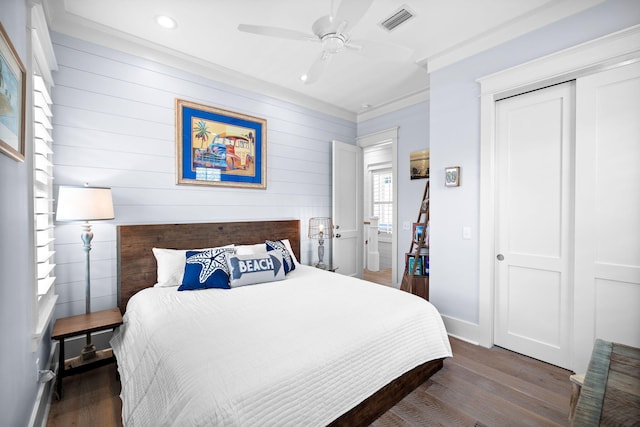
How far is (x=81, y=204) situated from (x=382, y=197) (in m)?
5.53

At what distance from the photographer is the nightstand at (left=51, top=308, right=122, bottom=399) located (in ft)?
6.65

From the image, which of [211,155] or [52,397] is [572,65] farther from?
[52,397]

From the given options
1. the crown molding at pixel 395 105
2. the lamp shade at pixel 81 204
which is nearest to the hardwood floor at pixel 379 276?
the crown molding at pixel 395 105

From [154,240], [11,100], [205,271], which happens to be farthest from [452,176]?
[11,100]

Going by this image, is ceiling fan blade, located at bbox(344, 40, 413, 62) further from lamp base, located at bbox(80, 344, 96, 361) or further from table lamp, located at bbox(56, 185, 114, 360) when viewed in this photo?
lamp base, located at bbox(80, 344, 96, 361)

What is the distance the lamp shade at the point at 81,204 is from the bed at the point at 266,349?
44 cm

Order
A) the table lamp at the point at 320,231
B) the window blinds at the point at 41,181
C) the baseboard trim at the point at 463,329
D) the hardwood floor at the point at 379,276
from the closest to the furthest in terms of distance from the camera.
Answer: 1. the window blinds at the point at 41,181
2. the baseboard trim at the point at 463,329
3. the table lamp at the point at 320,231
4. the hardwood floor at the point at 379,276

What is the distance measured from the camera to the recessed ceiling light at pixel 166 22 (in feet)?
7.80

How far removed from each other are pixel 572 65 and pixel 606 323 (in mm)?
1930

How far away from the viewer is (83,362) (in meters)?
2.32

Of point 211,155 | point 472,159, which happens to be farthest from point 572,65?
point 211,155

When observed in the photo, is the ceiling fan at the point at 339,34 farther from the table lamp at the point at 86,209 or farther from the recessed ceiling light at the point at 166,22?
the table lamp at the point at 86,209

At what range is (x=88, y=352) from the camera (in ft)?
7.82

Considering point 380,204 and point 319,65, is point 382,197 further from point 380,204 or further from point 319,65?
point 319,65
